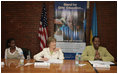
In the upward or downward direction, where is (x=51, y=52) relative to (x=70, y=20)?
downward

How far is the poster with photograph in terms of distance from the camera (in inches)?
175

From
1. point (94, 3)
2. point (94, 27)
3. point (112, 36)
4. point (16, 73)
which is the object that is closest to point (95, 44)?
point (94, 27)

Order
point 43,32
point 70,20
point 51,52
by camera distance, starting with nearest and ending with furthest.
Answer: point 51,52
point 43,32
point 70,20

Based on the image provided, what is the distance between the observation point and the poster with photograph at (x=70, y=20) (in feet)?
14.6

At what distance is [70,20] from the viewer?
448 cm

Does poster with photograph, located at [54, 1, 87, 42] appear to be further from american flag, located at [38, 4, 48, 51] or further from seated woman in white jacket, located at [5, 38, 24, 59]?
seated woman in white jacket, located at [5, 38, 24, 59]

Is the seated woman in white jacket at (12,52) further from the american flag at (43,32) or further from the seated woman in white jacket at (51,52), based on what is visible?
the american flag at (43,32)

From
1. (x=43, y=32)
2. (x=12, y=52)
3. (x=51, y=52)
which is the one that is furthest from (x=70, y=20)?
(x=12, y=52)

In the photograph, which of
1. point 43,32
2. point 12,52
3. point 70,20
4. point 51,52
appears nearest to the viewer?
point 51,52

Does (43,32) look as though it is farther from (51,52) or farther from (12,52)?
(51,52)

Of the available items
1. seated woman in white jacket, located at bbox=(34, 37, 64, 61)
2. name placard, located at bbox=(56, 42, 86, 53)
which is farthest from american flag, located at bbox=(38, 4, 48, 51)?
seated woman in white jacket, located at bbox=(34, 37, 64, 61)

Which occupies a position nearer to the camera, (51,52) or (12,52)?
(51,52)

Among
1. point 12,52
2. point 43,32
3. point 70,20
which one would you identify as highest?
point 70,20

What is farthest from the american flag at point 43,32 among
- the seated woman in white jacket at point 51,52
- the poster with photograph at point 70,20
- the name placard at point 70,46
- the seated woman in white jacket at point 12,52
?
the seated woman in white jacket at point 51,52
